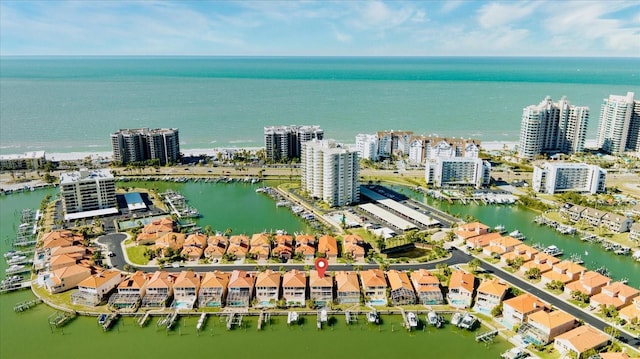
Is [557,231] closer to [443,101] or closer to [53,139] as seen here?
[53,139]

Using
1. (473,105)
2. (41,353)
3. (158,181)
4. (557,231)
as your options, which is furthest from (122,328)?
(473,105)

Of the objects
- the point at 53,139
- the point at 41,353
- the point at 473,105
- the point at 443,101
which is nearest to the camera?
the point at 41,353

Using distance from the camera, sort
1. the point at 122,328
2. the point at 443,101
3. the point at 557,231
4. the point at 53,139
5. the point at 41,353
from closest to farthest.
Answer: the point at 41,353 → the point at 122,328 → the point at 557,231 → the point at 53,139 → the point at 443,101

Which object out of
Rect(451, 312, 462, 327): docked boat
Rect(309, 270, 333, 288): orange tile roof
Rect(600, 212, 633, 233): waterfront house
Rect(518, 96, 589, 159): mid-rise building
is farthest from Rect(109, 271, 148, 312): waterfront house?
Rect(518, 96, 589, 159): mid-rise building

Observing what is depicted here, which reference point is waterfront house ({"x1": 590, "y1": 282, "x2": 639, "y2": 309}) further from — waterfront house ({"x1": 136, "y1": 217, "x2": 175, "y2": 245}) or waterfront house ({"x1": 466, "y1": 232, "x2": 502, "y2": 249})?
waterfront house ({"x1": 136, "y1": 217, "x2": 175, "y2": 245})

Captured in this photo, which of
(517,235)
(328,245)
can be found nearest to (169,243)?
(328,245)

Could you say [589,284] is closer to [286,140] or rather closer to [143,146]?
[286,140]

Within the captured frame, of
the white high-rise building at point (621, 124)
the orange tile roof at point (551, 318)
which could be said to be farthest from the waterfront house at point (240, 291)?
the white high-rise building at point (621, 124)
